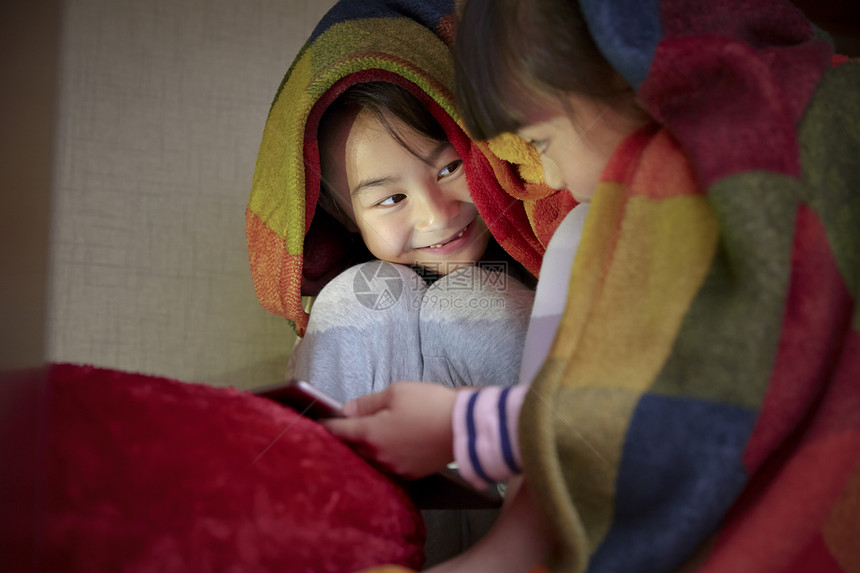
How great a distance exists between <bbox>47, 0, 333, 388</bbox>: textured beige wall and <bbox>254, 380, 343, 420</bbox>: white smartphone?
353 mm

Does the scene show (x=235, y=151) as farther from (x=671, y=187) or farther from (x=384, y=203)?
(x=671, y=187)

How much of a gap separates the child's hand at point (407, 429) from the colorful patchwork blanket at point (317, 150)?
1.09 feet

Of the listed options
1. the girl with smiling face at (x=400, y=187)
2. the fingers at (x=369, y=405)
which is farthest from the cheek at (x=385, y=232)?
the fingers at (x=369, y=405)

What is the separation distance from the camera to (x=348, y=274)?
2.74ft

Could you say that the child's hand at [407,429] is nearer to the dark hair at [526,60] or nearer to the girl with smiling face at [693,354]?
the girl with smiling face at [693,354]

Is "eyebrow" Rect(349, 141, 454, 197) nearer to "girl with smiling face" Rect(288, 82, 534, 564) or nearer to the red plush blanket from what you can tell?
"girl with smiling face" Rect(288, 82, 534, 564)

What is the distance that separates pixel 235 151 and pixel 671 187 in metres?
0.63

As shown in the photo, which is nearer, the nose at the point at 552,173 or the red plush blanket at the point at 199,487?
the red plush blanket at the point at 199,487

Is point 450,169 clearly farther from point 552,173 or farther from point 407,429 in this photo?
point 407,429

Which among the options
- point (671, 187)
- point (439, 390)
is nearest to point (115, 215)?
point (439, 390)

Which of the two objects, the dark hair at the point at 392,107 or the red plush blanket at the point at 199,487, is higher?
the dark hair at the point at 392,107

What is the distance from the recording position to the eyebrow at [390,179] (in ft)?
2.60

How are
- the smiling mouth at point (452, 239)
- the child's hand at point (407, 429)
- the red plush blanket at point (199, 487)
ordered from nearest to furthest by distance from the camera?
the red plush blanket at point (199, 487), the child's hand at point (407, 429), the smiling mouth at point (452, 239)
